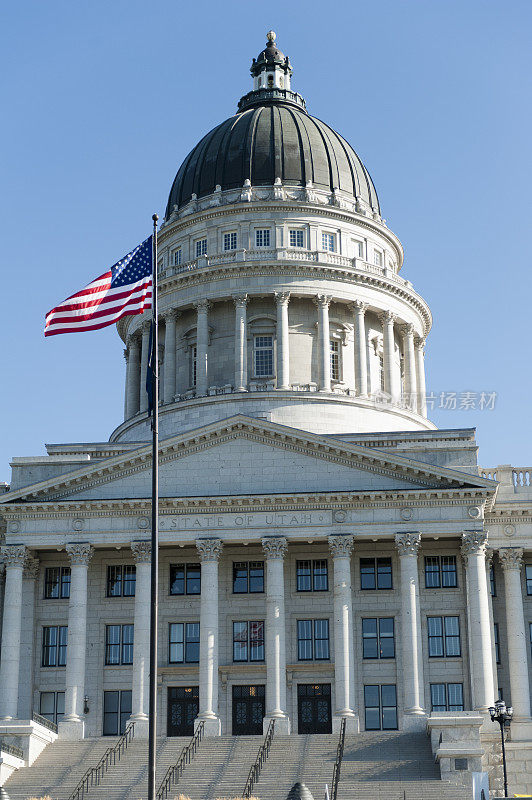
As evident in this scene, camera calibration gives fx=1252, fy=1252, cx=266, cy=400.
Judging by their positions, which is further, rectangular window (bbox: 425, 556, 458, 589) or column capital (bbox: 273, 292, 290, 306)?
column capital (bbox: 273, 292, 290, 306)

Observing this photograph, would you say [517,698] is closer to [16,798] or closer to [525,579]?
[525,579]

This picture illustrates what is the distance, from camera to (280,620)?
174 feet

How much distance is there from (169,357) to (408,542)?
23335 mm

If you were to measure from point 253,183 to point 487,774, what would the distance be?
41.8 m

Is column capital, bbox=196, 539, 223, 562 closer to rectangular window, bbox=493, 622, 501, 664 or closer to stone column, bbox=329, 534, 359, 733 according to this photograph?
stone column, bbox=329, 534, 359, 733

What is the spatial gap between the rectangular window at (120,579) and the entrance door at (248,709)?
6.71 m

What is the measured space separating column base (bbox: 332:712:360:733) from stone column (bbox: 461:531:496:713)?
486cm

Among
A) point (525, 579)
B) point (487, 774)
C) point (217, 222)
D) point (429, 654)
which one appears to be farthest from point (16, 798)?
point (217, 222)

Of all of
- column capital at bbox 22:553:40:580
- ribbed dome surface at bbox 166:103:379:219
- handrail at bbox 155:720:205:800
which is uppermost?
ribbed dome surface at bbox 166:103:379:219

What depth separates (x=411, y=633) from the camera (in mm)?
52219

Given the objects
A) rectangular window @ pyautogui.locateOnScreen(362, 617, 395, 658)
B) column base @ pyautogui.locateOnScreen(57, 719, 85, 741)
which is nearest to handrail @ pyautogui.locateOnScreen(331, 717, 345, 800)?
rectangular window @ pyautogui.locateOnScreen(362, 617, 395, 658)

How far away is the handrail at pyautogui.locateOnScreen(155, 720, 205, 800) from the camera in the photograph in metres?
42.8

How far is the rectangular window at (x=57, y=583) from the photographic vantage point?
188ft

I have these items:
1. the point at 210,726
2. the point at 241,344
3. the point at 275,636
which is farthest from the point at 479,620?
the point at 241,344
